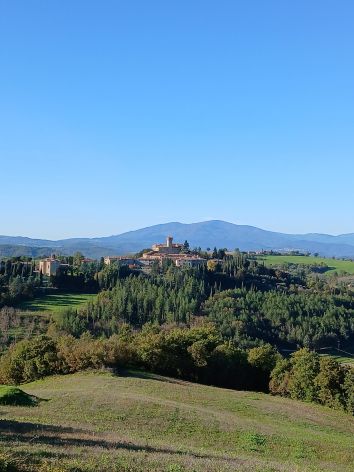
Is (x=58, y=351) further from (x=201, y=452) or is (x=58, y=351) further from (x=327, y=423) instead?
(x=201, y=452)

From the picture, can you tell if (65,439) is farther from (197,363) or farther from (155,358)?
(197,363)

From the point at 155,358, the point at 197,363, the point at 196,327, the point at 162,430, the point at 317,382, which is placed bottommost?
the point at 317,382

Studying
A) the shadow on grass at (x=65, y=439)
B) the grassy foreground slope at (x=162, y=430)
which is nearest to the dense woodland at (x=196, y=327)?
the grassy foreground slope at (x=162, y=430)

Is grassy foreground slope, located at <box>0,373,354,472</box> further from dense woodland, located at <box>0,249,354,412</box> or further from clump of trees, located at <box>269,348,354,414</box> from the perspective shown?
dense woodland, located at <box>0,249,354,412</box>

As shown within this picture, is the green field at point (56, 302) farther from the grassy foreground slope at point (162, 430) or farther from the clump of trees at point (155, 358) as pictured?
the grassy foreground slope at point (162, 430)

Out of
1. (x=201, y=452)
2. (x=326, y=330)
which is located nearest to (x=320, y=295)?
(x=326, y=330)

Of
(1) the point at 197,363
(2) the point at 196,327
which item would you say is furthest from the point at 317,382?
(2) the point at 196,327
